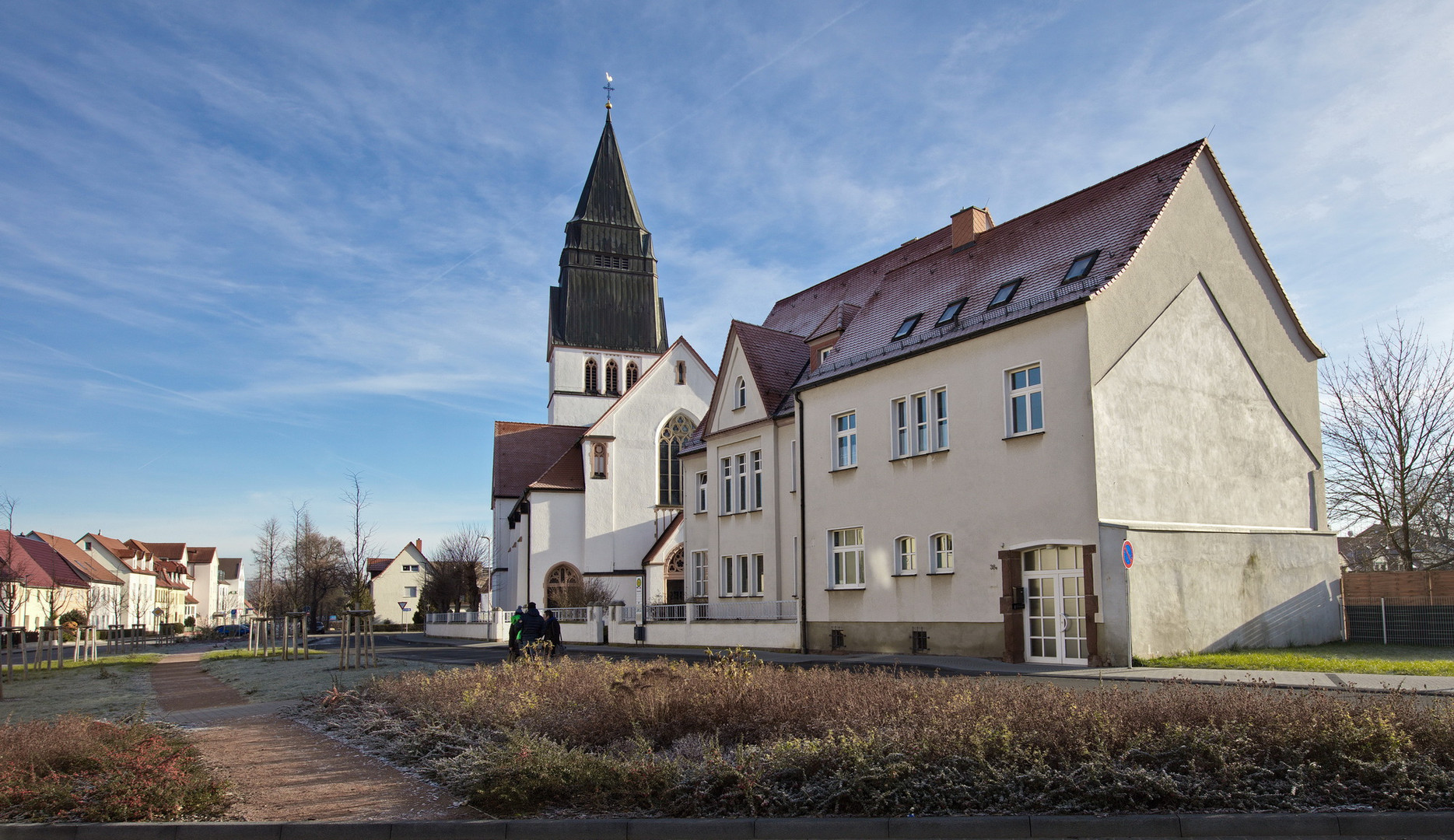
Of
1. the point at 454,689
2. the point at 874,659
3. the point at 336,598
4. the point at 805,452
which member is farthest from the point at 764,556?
the point at 336,598

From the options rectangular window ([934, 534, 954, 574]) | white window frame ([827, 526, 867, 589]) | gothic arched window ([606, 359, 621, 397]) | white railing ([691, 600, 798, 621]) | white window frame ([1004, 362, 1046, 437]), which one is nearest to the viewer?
white window frame ([1004, 362, 1046, 437])

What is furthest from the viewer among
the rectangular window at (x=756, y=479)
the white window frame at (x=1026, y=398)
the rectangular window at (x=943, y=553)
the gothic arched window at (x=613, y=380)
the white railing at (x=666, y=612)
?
the gothic arched window at (x=613, y=380)

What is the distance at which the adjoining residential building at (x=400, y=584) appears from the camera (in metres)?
86.8

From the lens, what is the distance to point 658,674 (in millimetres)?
10773

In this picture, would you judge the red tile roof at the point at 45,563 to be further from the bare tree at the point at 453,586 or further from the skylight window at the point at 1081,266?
the skylight window at the point at 1081,266

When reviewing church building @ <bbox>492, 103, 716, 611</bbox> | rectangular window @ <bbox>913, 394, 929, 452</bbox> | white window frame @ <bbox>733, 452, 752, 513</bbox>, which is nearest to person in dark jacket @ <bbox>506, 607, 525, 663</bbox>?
rectangular window @ <bbox>913, 394, 929, 452</bbox>

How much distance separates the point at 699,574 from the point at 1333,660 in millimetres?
21280

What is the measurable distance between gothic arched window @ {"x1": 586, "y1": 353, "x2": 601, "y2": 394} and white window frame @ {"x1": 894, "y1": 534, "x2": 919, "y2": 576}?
141ft

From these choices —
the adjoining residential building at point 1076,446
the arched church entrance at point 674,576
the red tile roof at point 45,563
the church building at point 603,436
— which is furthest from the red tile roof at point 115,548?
the adjoining residential building at point 1076,446

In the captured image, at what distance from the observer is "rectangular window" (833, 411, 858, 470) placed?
26.6 m

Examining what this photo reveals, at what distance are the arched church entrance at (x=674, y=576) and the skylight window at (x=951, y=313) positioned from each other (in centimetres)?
2321

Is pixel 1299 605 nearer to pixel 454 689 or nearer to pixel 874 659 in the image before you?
pixel 874 659

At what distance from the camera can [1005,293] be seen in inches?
907

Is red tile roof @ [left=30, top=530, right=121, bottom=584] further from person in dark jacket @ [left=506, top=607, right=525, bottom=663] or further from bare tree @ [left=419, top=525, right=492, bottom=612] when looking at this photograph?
person in dark jacket @ [left=506, top=607, right=525, bottom=663]
